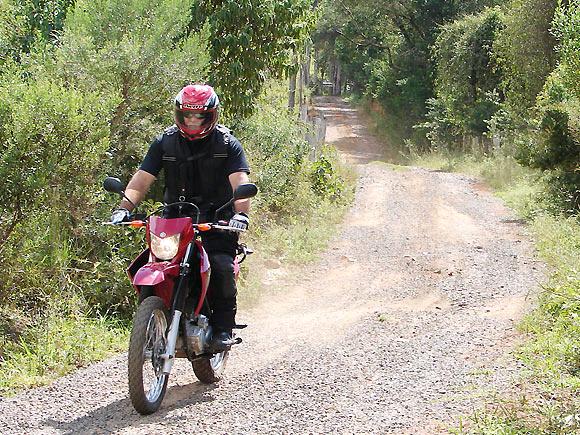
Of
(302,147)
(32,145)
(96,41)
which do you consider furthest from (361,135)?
(32,145)

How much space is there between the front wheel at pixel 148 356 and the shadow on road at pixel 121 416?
0.09 meters

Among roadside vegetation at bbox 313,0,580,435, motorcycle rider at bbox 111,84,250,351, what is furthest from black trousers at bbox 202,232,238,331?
roadside vegetation at bbox 313,0,580,435

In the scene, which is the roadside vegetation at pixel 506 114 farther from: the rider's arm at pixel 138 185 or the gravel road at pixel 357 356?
the rider's arm at pixel 138 185

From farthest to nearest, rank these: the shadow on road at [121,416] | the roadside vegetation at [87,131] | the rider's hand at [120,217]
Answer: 1. the roadside vegetation at [87,131]
2. the rider's hand at [120,217]
3. the shadow on road at [121,416]

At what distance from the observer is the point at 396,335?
7.58m

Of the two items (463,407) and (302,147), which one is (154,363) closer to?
(463,407)

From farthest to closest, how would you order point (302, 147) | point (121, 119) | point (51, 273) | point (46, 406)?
point (302, 147) < point (121, 119) < point (51, 273) < point (46, 406)

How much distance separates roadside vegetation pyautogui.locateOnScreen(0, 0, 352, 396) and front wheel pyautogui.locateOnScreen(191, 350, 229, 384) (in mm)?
1298

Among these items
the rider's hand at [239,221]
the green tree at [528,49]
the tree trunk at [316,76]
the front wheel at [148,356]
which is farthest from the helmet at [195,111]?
the tree trunk at [316,76]

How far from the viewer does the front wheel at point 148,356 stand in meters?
5.00

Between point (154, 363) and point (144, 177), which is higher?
point (144, 177)

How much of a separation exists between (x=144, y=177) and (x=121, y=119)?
3.08m

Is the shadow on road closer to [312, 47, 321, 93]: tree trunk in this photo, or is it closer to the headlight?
the headlight

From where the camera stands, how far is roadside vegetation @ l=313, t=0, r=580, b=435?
5539mm
